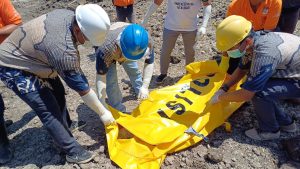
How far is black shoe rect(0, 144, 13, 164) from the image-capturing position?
3.17m

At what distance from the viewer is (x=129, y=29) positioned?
2820 mm

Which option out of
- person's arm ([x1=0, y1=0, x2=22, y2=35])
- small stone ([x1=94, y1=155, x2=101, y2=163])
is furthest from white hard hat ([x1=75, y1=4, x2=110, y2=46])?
small stone ([x1=94, y1=155, x2=101, y2=163])

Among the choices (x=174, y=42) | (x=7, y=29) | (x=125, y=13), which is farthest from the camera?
(x=125, y=13)

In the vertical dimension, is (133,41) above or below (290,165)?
above

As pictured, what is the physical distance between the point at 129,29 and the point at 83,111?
1.50 m

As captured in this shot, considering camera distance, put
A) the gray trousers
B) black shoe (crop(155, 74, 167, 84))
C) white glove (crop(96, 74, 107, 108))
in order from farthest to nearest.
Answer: black shoe (crop(155, 74, 167, 84)) < the gray trousers < white glove (crop(96, 74, 107, 108))

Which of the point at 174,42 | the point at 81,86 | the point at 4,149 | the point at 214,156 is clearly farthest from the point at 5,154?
the point at 174,42

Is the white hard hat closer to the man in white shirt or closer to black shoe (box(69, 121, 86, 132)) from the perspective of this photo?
black shoe (box(69, 121, 86, 132))

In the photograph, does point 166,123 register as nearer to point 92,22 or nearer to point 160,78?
point 92,22

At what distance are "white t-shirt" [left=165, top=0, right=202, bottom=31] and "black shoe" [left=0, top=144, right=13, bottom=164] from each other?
2.25m

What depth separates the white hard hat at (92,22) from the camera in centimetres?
248

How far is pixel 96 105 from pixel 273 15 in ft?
6.41

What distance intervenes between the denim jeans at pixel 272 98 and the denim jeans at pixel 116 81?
4.23 feet

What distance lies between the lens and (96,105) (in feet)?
9.14
